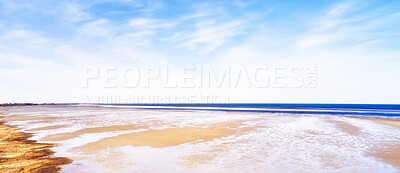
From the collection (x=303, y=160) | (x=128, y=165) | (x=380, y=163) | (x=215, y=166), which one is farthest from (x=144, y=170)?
(x=380, y=163)

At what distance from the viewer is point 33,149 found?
1067 centimetres

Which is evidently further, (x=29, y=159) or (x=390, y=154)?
(x=390, y=154)

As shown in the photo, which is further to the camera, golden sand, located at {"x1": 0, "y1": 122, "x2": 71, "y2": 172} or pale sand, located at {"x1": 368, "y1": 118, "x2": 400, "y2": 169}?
pale sand, located at {"x1": 368, "y1": 118, "x2": 400, "y2": 169}

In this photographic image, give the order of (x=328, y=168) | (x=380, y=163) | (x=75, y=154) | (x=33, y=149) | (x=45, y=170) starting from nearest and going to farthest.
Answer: (x=45, y=170) < (x=328, y=168) < (x=380, y=163) < (x=75, y=154) < (x=33, y=149)

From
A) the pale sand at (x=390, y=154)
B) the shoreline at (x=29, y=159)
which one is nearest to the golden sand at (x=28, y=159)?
the shoreline at (x=29, y=159)

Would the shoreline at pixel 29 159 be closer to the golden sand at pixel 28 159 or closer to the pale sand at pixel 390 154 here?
the golden sand at pixel 28 159

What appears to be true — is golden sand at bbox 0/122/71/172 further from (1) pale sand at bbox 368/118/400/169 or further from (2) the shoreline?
(1) pale sand at bbox 368/118/400/169

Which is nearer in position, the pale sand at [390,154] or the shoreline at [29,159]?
the shoreline at [29,159]

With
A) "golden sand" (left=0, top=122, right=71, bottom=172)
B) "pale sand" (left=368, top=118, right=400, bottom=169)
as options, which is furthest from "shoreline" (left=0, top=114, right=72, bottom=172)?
"pale sand" (left=368, top=118, right=400, bottom=169)

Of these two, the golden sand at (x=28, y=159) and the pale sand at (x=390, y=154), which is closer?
the golden sand at (x=28, y=159)

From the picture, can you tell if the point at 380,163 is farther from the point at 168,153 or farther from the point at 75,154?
the point at 75,154

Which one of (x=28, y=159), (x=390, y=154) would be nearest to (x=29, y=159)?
(x=28, y=159)

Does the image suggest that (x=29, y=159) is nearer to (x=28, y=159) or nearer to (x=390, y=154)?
(x=28, y=159)

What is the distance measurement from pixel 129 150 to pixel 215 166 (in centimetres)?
477
